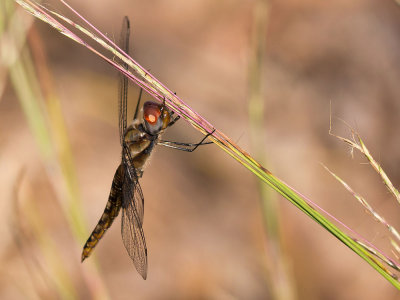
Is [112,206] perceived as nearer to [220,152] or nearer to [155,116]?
[155,116]

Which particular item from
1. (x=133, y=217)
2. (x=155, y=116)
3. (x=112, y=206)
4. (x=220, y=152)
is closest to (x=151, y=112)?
(x=155, y=116)

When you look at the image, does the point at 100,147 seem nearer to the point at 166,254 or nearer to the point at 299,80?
the point at 166,254

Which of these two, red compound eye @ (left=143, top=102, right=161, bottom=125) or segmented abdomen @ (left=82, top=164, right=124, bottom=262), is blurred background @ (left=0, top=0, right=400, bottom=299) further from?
red compound eye @ (left=143, top=102, right=161, bottom=125)

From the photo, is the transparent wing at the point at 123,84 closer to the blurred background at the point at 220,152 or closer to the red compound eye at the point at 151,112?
the red compound eye at the point at 151,112

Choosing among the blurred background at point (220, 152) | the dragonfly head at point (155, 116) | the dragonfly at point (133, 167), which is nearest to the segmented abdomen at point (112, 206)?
the dragonfly at point (133, 167)

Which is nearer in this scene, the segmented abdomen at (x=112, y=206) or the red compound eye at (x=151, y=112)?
the red compound eye at (x=151, y=112)

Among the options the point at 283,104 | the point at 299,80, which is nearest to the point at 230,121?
the point at 283,104

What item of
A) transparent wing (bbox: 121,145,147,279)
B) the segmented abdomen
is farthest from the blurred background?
transparent wing (bbox: 121,145,147,279)
